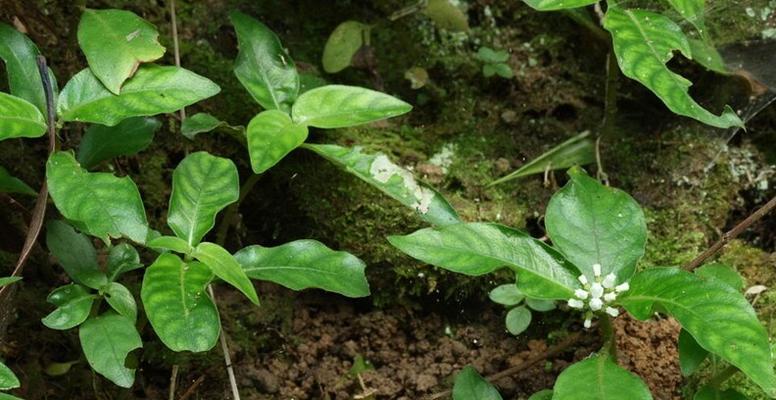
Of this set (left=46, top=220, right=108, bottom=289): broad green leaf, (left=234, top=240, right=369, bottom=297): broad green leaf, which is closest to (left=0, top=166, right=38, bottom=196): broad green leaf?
(left=46, top=220, right=108, bottom=289): broad green leaf

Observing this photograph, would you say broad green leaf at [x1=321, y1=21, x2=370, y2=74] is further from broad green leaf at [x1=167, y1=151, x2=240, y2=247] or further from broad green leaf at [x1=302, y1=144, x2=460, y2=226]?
broad green leaf at [x1=167, y1=151, x2=240, y2=247]

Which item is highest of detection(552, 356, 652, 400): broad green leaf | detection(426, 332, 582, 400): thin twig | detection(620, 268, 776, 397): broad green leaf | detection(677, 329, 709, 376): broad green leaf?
detection(620, 268, 776, 397): broad green leaf

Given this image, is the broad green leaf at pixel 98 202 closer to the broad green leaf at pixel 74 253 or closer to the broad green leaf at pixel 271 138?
the broad green leaf at pixel 74 253

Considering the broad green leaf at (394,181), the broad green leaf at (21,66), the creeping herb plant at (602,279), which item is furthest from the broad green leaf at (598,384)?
the broad green leaf at (21,66)

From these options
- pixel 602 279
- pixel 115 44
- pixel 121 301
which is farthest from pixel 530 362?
pixel 115 44

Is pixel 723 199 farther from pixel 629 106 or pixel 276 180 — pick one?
pixel 276 180

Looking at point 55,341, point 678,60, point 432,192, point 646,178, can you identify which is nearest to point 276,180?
point 432,192

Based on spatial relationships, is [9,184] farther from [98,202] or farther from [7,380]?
[7,380]
